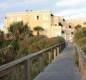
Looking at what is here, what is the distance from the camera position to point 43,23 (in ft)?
311

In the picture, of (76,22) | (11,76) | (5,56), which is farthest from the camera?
(76,22)

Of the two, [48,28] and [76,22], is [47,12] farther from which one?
[76,22]

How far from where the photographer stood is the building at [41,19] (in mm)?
93000

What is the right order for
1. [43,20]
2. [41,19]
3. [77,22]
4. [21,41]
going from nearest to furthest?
[21,41]
[43,20]
[41,19]
[77,22]

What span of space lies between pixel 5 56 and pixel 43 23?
81.7 metres

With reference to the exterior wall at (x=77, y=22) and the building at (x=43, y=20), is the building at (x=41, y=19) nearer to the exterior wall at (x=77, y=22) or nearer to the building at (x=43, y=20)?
the building at (x=43, y=20)

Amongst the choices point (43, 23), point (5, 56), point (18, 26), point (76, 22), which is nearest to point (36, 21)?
point (43, 23)

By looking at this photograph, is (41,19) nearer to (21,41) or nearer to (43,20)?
(43,20)

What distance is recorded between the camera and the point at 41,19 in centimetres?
9538

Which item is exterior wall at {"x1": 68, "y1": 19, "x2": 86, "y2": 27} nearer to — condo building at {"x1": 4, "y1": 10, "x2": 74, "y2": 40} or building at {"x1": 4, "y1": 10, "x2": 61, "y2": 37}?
condo building at {"x1": 4, "y1": 10, "x2": 74, "y2": 40}

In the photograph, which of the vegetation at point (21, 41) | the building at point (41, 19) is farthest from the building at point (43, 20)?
the vegetation at point (21, 41)

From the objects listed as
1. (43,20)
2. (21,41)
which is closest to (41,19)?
(43,20)

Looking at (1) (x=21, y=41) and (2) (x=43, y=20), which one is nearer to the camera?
(1) (x=21, y=41)

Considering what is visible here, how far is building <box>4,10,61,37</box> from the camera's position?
93.0 meters
